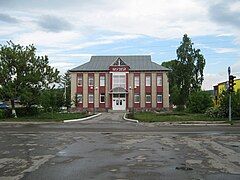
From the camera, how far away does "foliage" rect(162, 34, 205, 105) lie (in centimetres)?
6025

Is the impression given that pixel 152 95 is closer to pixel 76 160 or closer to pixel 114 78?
pixel 114 78

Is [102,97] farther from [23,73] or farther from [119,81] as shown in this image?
[23,73]

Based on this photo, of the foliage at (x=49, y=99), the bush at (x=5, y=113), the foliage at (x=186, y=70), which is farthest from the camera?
the foliage at (x=186, y=70)

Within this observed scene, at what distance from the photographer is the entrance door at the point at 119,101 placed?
204 feet

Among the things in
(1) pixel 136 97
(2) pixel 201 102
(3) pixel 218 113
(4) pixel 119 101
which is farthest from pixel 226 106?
(4) pixel 119 101

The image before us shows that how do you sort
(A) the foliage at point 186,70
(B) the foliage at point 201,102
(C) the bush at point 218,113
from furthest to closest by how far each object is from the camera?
(A) the foliage at point 186,70
(B) the foliage at point 201,102
(C) the bush at point 218,113

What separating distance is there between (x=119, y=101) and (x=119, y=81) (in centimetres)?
403

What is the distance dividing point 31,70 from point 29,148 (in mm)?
26276

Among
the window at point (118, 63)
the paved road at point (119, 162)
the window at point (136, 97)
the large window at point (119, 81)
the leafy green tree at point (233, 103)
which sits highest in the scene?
the window at point (118, 63)

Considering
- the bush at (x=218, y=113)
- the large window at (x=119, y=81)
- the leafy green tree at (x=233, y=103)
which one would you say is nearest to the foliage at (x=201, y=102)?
the bush at (x=218, y=113)

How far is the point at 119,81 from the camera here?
205 ft

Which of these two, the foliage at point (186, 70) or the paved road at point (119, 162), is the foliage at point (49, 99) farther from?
the foliage at point (186, 70)

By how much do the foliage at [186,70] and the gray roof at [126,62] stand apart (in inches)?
107

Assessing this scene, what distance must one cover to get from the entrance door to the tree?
2541cm
